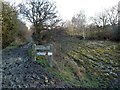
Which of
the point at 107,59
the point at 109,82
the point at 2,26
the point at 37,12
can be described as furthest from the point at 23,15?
the point at 109,82

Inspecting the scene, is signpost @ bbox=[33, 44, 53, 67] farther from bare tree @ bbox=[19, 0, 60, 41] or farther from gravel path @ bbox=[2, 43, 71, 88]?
bare tree @ bbox=[19, 0, 60, 41]

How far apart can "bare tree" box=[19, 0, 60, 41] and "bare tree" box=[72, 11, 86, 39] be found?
776 centimetres

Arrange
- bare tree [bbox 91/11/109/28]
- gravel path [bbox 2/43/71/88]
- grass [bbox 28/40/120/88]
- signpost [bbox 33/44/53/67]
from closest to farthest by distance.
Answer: gravel path [bbox 2/43/71/88]
grass [bbox 28/40/120/88]
signpost [bbox 33/44/53/67]
bare tree [bbox 91/11/109/28]

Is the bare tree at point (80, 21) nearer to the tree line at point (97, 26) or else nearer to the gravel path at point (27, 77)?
the tree line at point (97, 26)

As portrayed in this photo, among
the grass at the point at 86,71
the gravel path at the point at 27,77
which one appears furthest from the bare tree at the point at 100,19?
the gravel path at the point at 27,77

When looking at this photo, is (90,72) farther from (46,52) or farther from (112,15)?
(112,15)

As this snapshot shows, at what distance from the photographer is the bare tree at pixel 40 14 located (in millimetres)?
14391

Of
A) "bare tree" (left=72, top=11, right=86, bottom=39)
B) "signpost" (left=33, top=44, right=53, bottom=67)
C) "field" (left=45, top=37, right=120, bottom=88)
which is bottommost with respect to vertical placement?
"field" (left=45, top=37, right=120, bottom=88)

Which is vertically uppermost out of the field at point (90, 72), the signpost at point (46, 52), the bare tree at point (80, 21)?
the bare tree at point (80, 21)

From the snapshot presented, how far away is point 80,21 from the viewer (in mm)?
23500

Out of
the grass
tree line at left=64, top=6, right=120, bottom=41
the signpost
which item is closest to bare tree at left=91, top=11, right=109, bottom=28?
tree line at left=64, top=6, right=120, bottom=41

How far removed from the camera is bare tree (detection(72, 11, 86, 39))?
2241 centimetres

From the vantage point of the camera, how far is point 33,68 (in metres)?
8.15

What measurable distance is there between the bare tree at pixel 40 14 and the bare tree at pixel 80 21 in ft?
25.5
